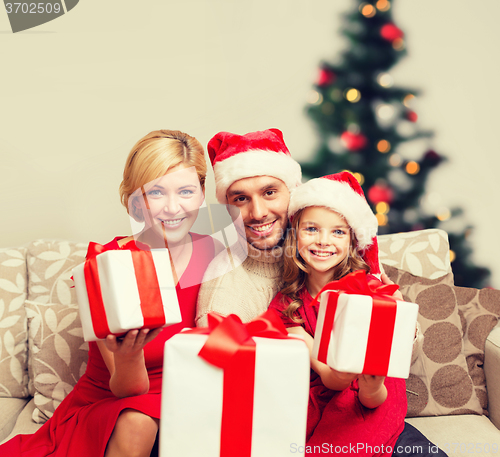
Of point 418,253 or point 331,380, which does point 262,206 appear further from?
point 418,253

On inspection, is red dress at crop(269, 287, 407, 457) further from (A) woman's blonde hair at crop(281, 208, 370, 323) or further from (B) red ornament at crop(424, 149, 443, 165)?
(B) red ornament at crop(424, 149, 443, 165)

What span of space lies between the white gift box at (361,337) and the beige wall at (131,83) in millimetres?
1232

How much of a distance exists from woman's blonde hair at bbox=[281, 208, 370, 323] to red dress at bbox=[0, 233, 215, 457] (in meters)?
0.32

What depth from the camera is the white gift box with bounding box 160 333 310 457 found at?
2.25 ft

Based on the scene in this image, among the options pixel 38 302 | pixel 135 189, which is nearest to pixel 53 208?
pixel 38 302

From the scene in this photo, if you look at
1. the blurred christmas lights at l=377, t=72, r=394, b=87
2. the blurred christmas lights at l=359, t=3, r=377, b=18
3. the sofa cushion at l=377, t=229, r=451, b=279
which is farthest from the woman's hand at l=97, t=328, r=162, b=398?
the blurred christmas lights at l=359, t=3, r=377, b=18

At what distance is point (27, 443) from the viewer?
1099 mm

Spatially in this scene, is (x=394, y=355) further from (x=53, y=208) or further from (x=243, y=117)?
(x=53, y=208)

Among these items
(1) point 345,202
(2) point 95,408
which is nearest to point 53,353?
(2) point 95,408

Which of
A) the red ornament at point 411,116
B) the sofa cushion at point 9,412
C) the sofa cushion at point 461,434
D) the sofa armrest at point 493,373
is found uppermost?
the red ornament at point 411,116

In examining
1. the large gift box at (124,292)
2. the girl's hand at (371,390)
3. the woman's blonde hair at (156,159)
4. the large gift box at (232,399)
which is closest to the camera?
the large gift box at (232,399)

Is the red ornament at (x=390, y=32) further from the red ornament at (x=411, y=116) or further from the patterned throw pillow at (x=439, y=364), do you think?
the patterned throw pillow at (x=439, y=364)

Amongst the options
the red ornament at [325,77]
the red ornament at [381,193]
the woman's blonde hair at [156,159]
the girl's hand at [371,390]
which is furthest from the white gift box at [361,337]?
the red ornament at [325,77]

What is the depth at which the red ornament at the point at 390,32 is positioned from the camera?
1916 millimetres
